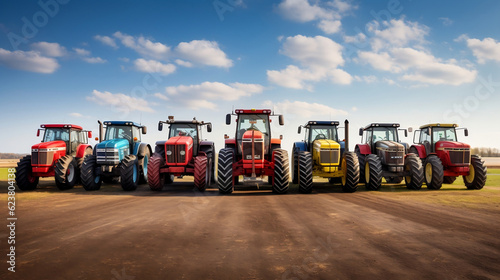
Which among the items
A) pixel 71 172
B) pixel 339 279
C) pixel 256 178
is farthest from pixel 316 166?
pixel 71 172

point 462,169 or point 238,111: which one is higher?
point 238,111

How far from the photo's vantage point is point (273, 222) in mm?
6395

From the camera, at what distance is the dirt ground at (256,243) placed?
3719 mm

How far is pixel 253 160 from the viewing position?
11094 mm

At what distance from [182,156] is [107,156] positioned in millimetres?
3523

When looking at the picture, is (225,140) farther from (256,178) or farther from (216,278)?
(216,278)

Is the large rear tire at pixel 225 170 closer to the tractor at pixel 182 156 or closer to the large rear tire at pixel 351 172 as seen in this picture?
the tractor at pixel 182 156

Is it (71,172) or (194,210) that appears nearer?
(194,210)

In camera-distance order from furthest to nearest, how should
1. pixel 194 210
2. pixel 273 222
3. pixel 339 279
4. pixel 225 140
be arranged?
pixel 225 140, pixel 194 210, pixel 273 222, pixel 339 279

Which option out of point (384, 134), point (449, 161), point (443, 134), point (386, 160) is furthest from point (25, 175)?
point (443, 134)

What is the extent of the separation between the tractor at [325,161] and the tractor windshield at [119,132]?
8313 mm

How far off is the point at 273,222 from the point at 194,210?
2424 mm

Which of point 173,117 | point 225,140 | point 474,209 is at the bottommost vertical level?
point 474,209

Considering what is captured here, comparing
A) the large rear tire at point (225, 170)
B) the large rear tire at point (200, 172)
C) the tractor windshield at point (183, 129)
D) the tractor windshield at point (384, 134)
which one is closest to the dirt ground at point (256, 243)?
the large rear tire at point (225, 170)
